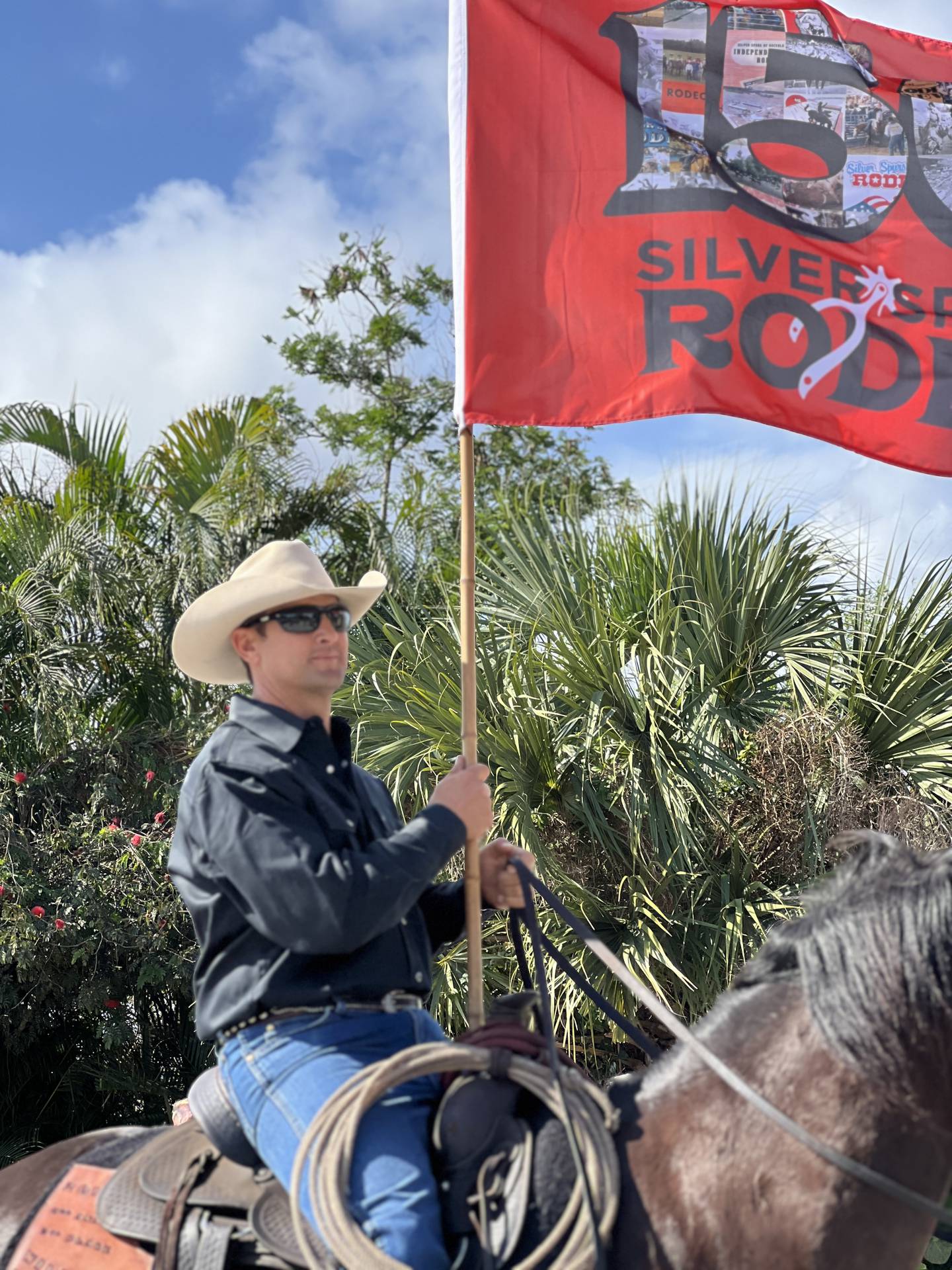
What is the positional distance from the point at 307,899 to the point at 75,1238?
1.01 m

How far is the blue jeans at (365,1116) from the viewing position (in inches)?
84.0

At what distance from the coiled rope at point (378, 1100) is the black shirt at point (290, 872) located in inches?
8.7

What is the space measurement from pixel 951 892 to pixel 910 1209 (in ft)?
1.75

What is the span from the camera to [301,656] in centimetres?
268

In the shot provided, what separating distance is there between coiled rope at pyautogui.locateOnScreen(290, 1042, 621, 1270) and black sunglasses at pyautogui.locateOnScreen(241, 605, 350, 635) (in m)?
0.93

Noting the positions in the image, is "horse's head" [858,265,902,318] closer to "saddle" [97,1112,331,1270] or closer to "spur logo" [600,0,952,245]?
"spur logo" [600,0,952,245]

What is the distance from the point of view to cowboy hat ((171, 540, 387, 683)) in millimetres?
2713

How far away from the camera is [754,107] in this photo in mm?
4242

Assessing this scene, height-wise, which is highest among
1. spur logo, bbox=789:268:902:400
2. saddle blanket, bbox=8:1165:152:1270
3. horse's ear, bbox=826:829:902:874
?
spur logo, bbox=789:268:902:400

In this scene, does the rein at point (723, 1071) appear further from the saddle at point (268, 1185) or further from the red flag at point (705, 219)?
the red flag at point (705, 219)

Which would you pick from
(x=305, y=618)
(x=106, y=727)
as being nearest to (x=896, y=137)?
(x=305, y=618)

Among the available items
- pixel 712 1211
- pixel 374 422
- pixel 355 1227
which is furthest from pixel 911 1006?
pixel 374 422

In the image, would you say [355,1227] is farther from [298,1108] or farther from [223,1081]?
[223,1081]

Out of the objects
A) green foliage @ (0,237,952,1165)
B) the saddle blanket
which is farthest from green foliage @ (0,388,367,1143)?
the saddle blanket
